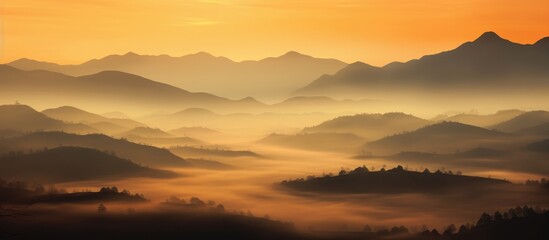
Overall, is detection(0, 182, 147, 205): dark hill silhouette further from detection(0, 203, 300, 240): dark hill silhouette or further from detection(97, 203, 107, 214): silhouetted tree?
detection(97, 203, 107, 214): silhouetted tree

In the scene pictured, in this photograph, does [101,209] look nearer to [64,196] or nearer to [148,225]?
[148,225]

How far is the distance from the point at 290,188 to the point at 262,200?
109 feet

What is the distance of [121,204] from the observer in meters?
131

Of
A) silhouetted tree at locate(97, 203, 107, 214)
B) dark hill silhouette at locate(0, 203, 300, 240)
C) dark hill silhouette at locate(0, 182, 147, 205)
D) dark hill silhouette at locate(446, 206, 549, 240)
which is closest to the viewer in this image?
dark hill silhouette at locate(0, 203, 300, 240)

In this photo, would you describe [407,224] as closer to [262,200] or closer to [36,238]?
[262,200]

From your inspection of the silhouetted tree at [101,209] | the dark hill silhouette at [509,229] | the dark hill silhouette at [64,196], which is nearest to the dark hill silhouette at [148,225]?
the silhouetted tree at [101,209]

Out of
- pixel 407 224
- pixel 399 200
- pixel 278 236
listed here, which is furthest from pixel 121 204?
pixel 399 200

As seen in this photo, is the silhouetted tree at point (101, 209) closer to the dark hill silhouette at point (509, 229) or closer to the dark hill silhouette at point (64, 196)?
the dark hill silhouette at point (64, 196)

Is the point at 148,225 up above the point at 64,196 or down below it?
below

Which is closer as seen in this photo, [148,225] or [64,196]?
[148,225]

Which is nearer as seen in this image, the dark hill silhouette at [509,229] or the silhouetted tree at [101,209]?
the dark hill silhouette at [509,229]

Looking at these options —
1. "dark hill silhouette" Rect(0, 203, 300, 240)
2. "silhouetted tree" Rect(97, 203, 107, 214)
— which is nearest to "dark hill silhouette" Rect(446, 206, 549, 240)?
"dark hill silhouette" Rect(0, 203, 300, 240)

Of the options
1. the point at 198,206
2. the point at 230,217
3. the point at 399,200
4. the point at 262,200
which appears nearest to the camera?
the point at 230,217

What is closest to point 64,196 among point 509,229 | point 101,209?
point 101,209
